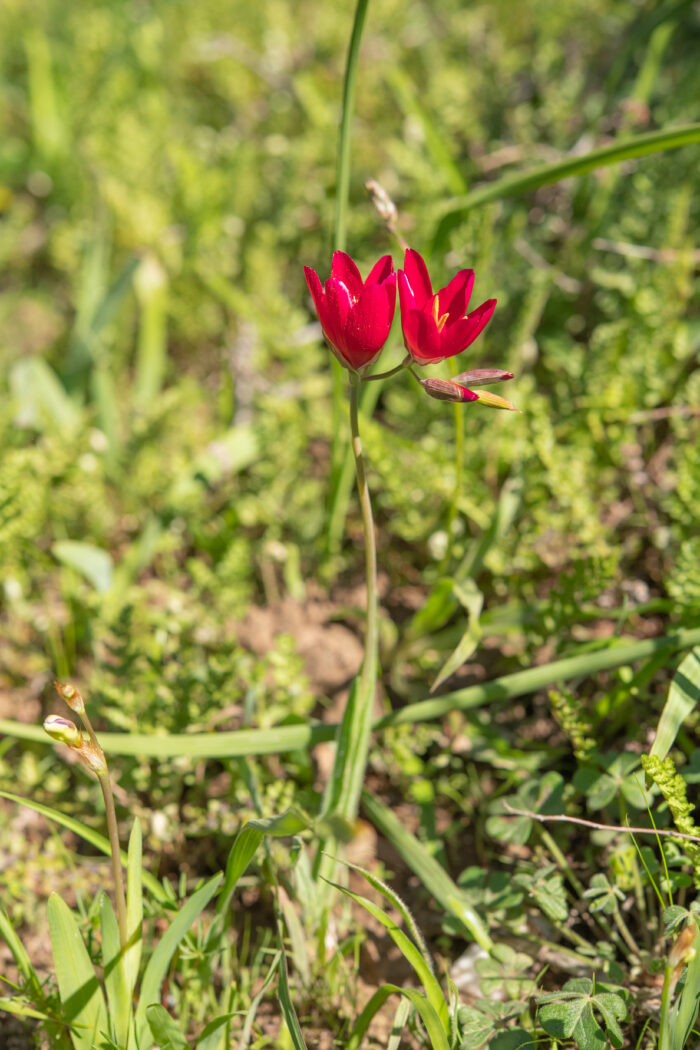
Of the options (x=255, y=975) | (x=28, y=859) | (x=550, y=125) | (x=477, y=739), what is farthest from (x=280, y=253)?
(x=255, y=975)

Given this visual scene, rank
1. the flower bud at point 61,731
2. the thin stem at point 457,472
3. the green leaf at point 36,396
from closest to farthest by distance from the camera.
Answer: the flower bud at point 61,731, the thin stem at point 457,472, the green leaf at point 36,396

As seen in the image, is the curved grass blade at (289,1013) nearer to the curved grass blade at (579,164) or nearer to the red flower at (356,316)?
the red flower at (356,316)

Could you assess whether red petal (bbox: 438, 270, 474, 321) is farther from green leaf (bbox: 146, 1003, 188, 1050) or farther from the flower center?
green leaf (bbox: 146, 1003, 188, 1050)

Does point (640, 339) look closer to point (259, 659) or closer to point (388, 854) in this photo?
point (259, 659)

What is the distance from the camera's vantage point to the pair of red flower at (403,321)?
3.71 feet

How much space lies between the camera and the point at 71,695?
109 cm

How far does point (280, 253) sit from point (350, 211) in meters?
0.29

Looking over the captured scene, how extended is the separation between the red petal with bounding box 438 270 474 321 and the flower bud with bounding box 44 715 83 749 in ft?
2.62

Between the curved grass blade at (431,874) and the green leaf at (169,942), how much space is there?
44 centimetres

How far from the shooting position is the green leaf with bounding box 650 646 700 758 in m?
1.41

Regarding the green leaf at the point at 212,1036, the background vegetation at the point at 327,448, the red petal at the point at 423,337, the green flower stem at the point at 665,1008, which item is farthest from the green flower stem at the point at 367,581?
the green flower stem at the point at 665,1008

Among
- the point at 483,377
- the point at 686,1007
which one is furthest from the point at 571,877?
the point at 483,377

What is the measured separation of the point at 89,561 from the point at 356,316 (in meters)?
1.25

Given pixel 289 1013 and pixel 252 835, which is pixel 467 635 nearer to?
pixel 252 835
